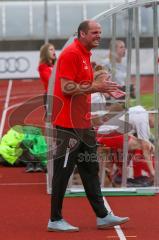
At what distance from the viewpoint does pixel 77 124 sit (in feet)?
26.3

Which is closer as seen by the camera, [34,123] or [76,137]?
[76,137]

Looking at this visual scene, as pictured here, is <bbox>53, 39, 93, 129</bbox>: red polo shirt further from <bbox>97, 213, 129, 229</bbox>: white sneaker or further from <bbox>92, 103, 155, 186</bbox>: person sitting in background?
<bbox>92, 103, 155, 186</bbox>: person sitting in background

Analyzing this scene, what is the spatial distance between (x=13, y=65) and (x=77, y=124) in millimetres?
24609

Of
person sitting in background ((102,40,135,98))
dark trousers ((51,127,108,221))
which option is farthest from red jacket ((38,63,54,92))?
dark trousers ((51,127,108,221))

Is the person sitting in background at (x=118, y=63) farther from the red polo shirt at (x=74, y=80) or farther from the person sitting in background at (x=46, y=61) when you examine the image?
the red polo shirt at (x=74, y=80)

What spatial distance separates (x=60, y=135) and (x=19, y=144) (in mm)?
4804

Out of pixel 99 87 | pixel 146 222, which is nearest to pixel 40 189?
pixel 146 222

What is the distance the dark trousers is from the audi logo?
24.2 metres

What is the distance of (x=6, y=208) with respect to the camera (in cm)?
945

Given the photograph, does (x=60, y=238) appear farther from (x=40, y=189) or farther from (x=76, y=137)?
(x=40, y=189)

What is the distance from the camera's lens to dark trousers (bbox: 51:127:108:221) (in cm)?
800

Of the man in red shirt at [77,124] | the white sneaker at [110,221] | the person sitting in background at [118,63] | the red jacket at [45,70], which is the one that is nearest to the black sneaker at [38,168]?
the red jacket at [45,70]

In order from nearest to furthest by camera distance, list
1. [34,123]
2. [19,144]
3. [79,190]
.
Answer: [79,190] → [19,144] → [34,123]

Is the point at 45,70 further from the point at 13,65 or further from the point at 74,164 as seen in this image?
the point at 13,65
